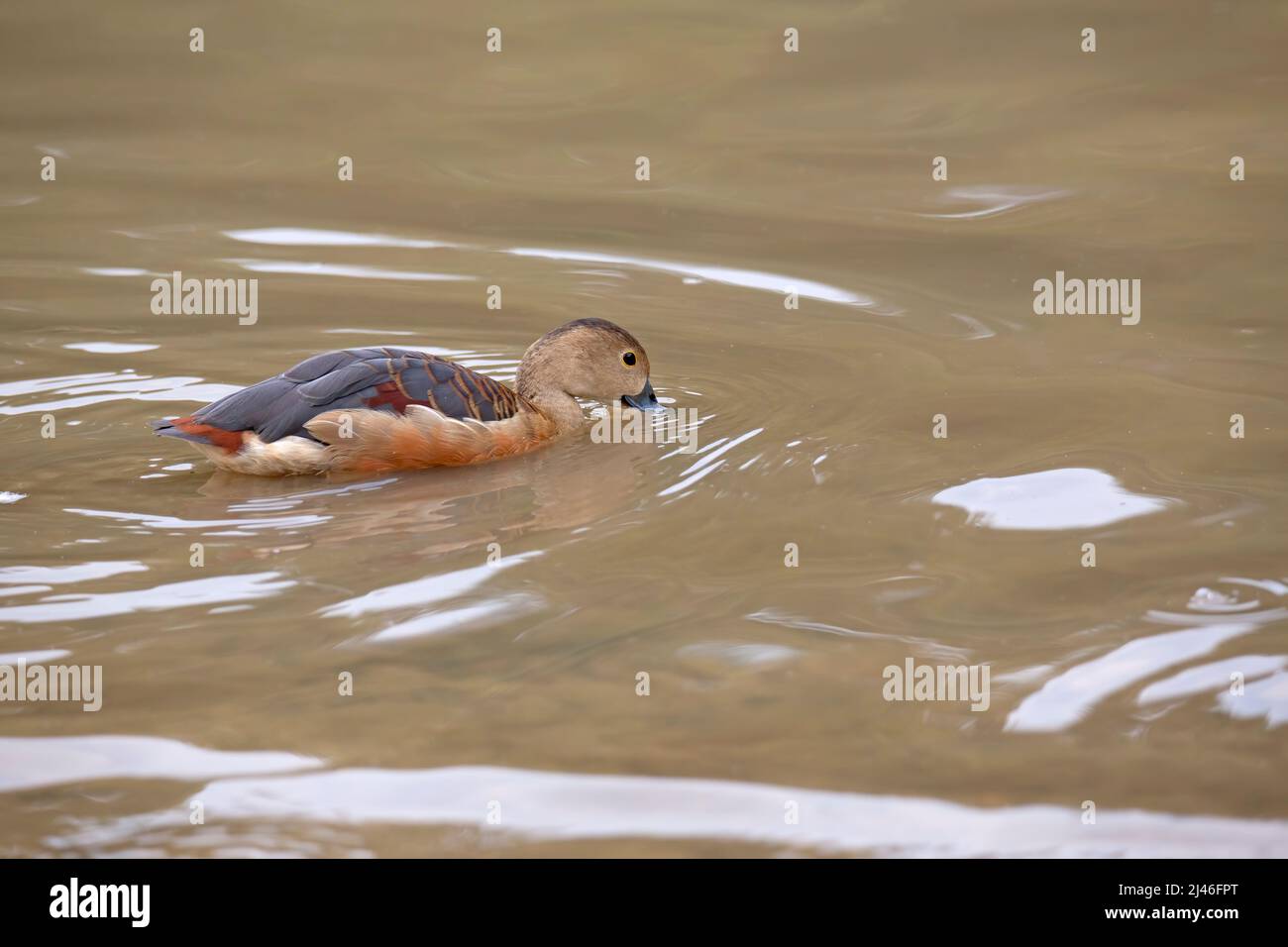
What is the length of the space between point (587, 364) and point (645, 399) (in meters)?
0.34

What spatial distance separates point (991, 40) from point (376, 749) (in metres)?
9.84

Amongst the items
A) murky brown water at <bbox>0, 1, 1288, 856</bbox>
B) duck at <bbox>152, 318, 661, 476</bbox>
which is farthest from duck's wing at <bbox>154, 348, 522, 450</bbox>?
murky brown water at <bbox>0, 1, 1288, 856</bbox>

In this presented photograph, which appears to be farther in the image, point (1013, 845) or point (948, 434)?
point (948, 434)

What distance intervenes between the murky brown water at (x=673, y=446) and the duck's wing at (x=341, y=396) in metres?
0.28

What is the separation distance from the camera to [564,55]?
42.3ft

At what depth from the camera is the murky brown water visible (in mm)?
4379

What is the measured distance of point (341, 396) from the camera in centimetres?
659

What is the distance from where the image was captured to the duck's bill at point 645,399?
7492 mm

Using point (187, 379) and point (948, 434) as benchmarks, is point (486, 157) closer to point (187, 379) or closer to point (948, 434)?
point (187, 379)

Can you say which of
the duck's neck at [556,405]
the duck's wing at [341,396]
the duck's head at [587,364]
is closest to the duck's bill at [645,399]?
the duck's head at [587,364]

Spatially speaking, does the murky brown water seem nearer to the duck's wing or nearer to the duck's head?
the duck's wing

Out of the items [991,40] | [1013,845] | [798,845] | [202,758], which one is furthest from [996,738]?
[991,40]

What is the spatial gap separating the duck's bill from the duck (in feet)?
1.64

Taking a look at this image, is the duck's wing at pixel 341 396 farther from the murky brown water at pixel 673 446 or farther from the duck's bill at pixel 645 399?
the duck's bill at pixel 645 399
